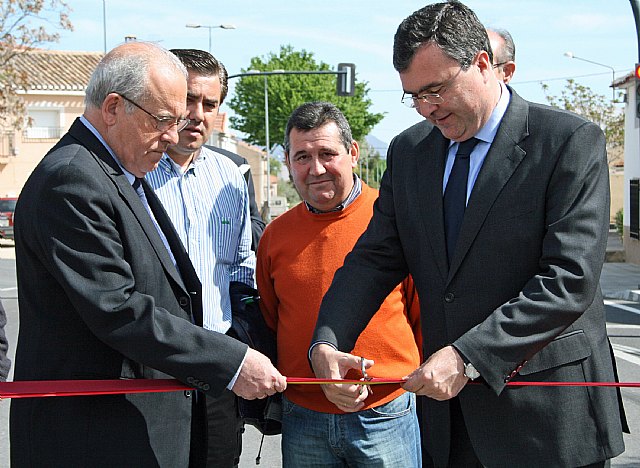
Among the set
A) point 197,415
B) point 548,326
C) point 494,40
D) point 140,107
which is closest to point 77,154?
point 140,107

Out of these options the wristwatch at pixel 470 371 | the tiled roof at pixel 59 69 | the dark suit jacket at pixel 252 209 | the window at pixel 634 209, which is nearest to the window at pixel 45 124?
the tiled roof at pixel 59 69

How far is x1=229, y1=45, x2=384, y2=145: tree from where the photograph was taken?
209ft

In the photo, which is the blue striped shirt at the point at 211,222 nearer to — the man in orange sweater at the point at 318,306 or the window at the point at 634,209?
the man in orange sweater at the point at 318,306

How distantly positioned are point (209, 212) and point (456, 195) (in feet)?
4.14

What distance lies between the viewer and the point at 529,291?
289 cm

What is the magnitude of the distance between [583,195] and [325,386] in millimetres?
1176

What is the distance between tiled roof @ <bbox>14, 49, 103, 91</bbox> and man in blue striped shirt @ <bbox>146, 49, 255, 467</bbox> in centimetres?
4544

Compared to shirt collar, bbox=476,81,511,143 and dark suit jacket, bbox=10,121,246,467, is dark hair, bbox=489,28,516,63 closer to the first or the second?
shirt collar, bbox=476,81,511,143

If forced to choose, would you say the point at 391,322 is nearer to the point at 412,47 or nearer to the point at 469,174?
the point at 469,174

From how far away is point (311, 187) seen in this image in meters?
3.87

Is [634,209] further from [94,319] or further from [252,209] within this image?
[94,319]

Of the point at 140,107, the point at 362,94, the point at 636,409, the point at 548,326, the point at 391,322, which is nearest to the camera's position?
the point at 548,326

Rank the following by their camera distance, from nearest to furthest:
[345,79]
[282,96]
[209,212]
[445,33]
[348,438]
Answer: [445,33]
[348,438]
[209,212]
[345,79]
[282,96]

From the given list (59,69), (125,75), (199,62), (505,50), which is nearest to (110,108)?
(125,75)
